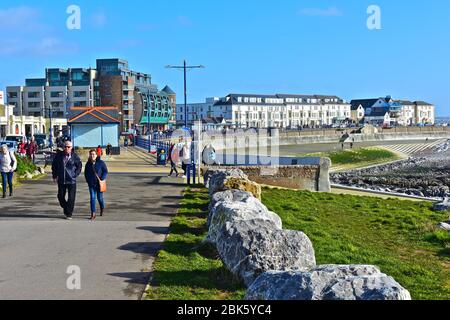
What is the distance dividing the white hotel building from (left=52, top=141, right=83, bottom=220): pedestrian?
129m

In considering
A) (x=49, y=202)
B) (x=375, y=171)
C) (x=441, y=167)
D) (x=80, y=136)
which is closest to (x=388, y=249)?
(x=49, y=202)

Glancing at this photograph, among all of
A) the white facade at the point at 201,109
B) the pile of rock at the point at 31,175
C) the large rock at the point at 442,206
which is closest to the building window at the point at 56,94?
the white facade at the point at 201,109

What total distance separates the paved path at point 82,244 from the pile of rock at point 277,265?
1236 mm

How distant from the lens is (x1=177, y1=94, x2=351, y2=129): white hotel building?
157m

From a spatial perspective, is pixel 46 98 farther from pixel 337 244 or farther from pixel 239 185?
pixel 337 244

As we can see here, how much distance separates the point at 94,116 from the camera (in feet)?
119

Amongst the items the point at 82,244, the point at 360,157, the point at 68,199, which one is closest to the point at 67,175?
the point at 68,199

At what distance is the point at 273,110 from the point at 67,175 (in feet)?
516

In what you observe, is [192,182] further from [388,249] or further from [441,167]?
[441,167]

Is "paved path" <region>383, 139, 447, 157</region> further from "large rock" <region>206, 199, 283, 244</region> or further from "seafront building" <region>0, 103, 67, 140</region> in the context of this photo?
"large rock" <region>206, 199, 283, 244</region>

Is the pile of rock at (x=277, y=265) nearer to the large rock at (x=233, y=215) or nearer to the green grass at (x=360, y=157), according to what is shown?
the large rock at (x=233, y=215)

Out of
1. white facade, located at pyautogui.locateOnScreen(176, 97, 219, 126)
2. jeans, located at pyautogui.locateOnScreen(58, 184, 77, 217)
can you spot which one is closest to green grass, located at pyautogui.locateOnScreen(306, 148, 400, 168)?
jeans, located at pyautogui.locateOnScreen(58, 184, 77, 217)
